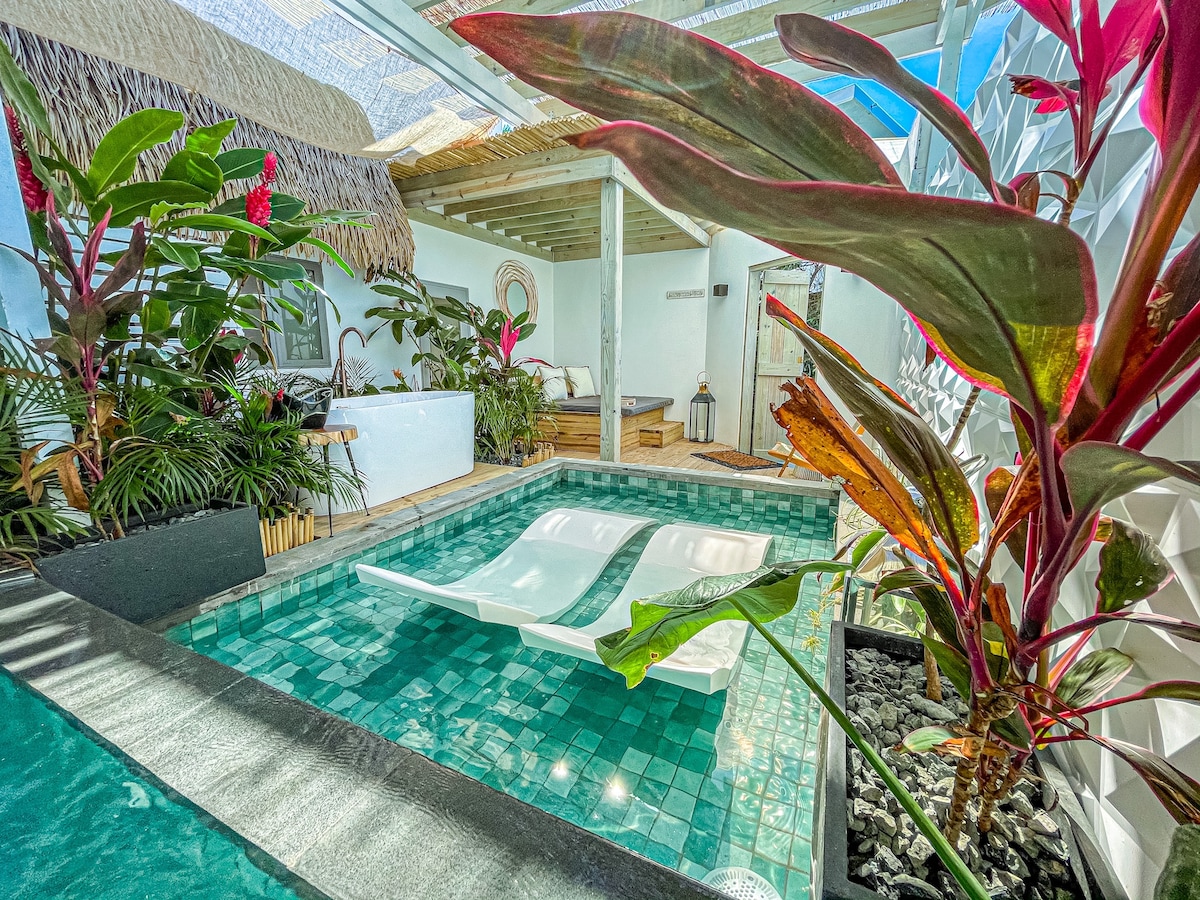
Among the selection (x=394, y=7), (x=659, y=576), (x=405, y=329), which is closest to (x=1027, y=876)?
(x=659, y=576)

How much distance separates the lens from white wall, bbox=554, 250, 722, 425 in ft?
24.1

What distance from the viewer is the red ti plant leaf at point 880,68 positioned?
14.3 inches

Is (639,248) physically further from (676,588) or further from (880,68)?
(880,68)

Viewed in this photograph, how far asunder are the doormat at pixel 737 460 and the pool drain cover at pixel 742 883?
15.2 ft

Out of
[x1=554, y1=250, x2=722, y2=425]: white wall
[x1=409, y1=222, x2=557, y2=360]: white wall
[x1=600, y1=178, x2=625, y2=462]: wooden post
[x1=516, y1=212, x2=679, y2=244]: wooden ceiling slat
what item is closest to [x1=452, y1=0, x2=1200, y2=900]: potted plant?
[x1=600, y1=178, x2=625, y2=462]: wooden post

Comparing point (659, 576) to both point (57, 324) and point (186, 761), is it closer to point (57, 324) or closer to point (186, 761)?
point (186, 761)

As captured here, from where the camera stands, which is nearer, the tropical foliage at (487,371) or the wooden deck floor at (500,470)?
the wooden deck floor at (500,470)

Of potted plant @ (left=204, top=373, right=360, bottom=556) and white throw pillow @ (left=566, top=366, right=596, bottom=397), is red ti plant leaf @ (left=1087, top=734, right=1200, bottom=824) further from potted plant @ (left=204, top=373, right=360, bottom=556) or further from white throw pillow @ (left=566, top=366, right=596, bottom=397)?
white throw pillow @ (left=566, top=366, right=596, bottom=397)

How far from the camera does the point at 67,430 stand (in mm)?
1844

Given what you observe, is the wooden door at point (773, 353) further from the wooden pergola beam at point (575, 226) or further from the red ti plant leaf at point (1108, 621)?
the red ti plant leaf at point (1108, 621)

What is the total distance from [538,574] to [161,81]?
157 inches

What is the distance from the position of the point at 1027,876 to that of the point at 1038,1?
0.89m

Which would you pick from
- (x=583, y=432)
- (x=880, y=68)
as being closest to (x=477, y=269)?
(x=583, y=432)

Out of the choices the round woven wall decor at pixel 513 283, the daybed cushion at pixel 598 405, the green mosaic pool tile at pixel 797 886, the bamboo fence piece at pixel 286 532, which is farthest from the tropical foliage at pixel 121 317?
the round woven wall decor at pixel 513 283
